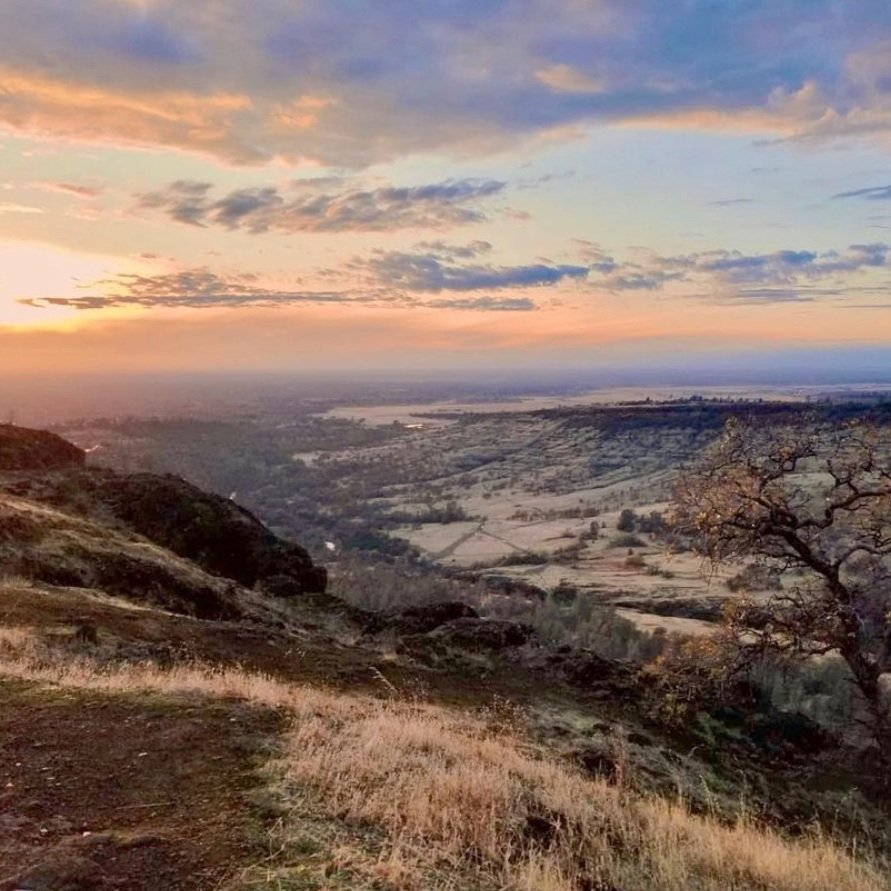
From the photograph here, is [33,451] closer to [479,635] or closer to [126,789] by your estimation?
[479,635]

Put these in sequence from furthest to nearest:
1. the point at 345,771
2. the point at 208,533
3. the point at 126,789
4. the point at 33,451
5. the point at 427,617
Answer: the point at 33,451
the point at 208,533
the point at 427,617
the point at 345,771
the point at 126,789

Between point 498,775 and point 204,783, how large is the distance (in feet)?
10.6

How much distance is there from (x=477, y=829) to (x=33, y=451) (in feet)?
122

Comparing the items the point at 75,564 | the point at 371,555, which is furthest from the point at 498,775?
the point at 371,555

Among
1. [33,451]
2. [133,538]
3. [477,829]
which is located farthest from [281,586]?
[477,829]

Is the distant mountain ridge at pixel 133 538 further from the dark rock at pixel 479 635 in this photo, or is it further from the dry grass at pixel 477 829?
the dry grass at pixel 477 829

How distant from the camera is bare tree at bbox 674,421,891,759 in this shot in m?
14.4

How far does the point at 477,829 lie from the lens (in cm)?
701

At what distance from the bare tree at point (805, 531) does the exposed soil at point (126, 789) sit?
9282 millimetres

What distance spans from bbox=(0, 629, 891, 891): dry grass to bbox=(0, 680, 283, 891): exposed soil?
1.50ft

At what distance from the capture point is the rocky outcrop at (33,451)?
36.6m

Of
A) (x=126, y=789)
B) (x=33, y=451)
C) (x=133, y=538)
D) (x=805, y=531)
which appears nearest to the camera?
(x=126, y=789)

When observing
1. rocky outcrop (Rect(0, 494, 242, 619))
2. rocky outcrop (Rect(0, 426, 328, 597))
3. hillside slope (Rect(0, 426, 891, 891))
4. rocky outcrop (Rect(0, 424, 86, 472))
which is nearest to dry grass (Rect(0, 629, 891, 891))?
hillside slope (Rect(0, 426, 891, 891))

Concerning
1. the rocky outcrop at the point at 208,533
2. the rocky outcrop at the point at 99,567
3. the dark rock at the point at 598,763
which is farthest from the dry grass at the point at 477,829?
the rocky outcrop at the point at 208,533
